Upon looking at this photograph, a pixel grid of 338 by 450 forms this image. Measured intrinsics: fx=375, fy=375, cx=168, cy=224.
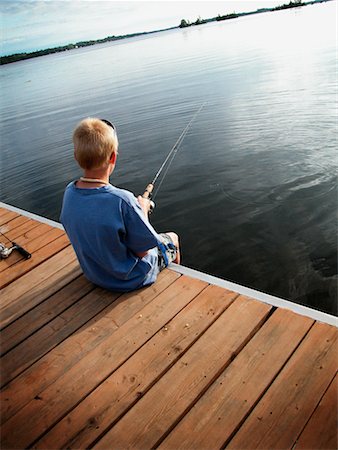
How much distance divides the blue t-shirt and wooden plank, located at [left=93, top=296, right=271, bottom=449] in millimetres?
822

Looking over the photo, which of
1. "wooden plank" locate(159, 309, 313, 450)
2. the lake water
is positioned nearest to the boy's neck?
"wooden plank" locate(159, 309, 313, 450)

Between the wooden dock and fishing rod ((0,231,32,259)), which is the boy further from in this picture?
fishing rod ((0,231,32,259))

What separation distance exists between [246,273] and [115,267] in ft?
6.16

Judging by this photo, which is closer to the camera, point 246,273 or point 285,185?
point 246,273

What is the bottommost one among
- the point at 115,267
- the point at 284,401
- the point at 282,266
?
the point at 282,266

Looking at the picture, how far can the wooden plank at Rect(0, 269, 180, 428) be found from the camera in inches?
96.3

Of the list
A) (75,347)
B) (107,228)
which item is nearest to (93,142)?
(107,228)

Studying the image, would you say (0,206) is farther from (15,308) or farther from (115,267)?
(115,267)

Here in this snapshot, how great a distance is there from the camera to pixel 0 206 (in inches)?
228

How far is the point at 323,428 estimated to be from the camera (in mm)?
1966

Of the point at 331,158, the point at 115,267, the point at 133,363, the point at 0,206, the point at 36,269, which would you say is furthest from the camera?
the point at 331,158

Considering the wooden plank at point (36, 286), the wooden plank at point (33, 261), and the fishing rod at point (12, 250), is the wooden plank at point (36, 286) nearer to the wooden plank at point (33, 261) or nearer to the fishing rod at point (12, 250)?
the wooden plank at point (33, 261)

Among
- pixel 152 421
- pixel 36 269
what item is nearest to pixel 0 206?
pixel 36 269

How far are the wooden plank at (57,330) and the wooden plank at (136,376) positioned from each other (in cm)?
61
